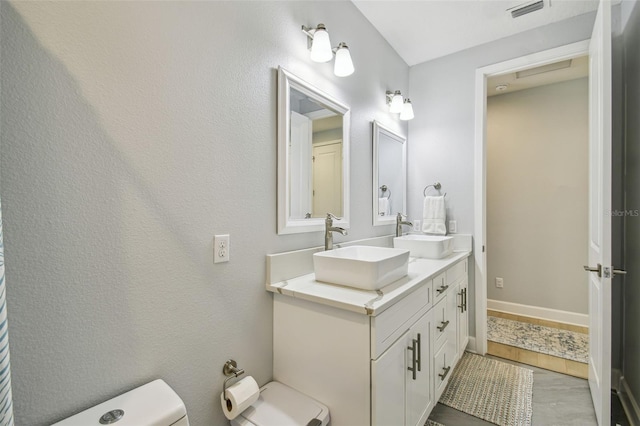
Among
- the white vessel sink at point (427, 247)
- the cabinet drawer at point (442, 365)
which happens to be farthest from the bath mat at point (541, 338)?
the white vessel sink at point (427, 247)

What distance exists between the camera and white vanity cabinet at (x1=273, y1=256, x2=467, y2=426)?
1069 millimetres

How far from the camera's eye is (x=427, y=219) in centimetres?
260

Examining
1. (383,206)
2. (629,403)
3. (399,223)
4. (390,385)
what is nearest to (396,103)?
(383,206)

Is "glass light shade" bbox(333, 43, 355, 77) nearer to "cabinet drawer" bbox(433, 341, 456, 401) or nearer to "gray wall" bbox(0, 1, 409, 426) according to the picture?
"gray wall" bbox(0, 1, 409, 426)

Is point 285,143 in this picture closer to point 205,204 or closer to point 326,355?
point 205,204

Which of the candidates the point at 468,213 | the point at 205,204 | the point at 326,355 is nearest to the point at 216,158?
the point at 205,204

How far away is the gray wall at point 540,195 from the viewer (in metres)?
2.96

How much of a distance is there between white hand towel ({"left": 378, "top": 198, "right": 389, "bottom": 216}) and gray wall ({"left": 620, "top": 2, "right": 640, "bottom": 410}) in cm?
145

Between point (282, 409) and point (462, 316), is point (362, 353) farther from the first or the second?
point (462, 316)

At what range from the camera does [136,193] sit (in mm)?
916

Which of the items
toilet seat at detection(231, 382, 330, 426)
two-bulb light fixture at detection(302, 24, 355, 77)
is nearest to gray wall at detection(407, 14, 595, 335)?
two-bulb light fixture at detection(302, 24, 355, 77)

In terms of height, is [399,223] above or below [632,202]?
below

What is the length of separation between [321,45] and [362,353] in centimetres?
141

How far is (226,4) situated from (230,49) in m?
0.17
